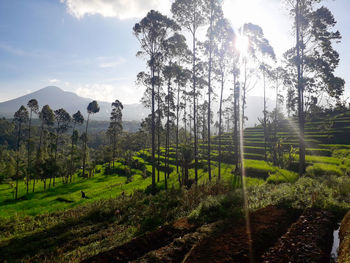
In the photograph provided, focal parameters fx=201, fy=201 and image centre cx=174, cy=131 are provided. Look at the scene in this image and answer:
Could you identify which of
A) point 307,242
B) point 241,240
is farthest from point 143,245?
point 307,242

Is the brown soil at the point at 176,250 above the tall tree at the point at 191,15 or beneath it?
beneath

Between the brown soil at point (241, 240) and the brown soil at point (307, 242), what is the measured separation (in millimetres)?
375

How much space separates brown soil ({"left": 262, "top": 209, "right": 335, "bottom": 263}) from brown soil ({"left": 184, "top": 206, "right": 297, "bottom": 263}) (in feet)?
1.23

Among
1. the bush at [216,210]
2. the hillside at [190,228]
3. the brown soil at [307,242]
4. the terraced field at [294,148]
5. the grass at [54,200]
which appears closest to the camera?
the brown soil at [307,242]

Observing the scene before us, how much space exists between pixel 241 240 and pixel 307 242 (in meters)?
2.03

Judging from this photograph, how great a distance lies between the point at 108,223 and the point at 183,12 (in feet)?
69.4

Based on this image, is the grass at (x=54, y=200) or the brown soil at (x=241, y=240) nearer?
the brown soil at (x=241, y=240)

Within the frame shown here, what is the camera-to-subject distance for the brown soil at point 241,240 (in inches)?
227

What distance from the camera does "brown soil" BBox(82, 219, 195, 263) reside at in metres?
6.57

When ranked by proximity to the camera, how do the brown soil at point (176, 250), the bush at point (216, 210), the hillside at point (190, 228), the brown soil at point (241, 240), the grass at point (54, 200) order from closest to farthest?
the brown soil at point (241, 240), the brown soil at point (176, 250), the hillside at point (190, 228), the bush at point (216, 210), the grass at point (54, 200)

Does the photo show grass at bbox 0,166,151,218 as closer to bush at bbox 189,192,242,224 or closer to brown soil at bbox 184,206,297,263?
bush at bbox 189,192,242,224

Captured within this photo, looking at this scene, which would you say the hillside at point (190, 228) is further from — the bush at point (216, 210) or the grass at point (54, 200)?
the grass at point (54, 200)

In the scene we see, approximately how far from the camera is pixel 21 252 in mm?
10914

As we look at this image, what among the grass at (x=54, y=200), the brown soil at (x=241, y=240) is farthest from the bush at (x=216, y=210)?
the grass at (x=54, y=200)
